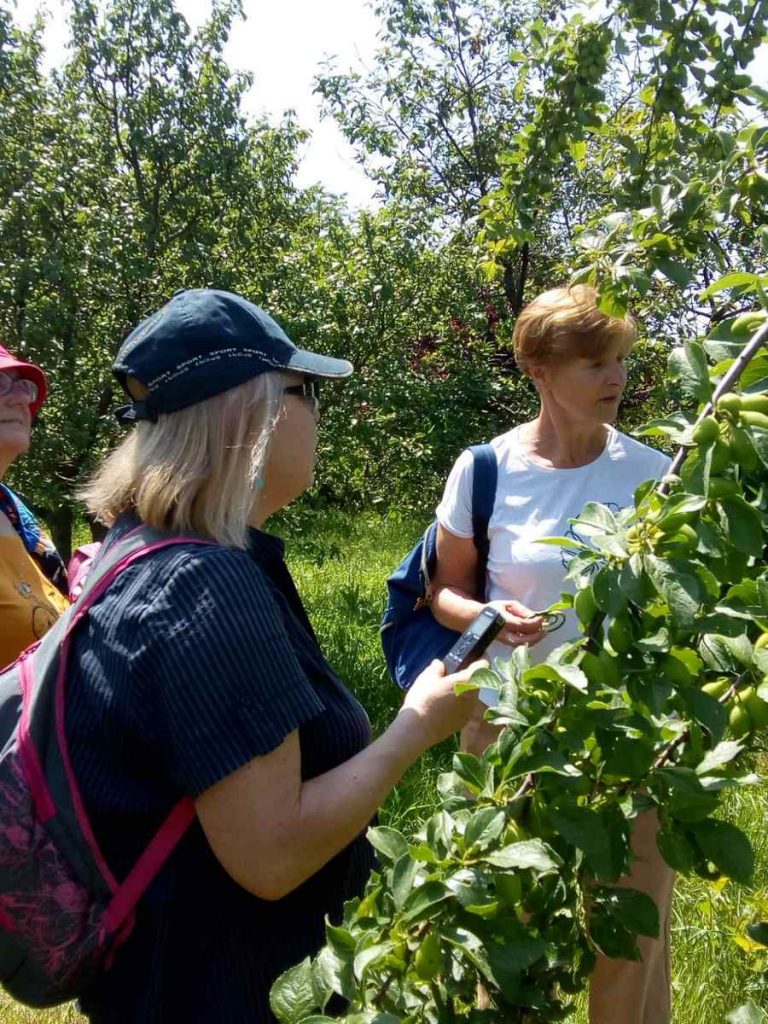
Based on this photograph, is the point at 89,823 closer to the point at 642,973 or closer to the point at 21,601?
the point at 21,601

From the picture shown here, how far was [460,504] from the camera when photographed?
236 centimetres

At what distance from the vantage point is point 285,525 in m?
5.29

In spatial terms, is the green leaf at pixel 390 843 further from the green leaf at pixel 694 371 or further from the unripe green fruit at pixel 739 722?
the green leaf at pixel 694 371

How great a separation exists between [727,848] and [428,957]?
1.01 feet

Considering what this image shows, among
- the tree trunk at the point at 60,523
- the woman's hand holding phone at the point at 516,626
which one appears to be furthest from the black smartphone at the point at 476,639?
the tree trunk at the point at 60,523

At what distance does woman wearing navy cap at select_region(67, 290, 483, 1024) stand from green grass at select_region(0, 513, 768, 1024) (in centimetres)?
→ 97

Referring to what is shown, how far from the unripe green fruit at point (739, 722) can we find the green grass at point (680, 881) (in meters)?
1.07

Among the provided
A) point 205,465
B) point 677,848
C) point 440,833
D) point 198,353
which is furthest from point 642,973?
point 198,353

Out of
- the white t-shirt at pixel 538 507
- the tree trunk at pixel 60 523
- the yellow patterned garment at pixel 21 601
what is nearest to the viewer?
the yellow patterned garment at pixel 21 601

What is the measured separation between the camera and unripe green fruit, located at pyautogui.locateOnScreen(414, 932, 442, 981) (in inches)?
35.3

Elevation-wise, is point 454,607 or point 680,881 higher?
point 454,607

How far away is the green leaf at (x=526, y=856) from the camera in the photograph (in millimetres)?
893

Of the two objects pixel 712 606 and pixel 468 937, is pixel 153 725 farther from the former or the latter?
pixel 712 606

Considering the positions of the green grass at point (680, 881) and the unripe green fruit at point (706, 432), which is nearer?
the unripe green fruit at point (706, 432)
